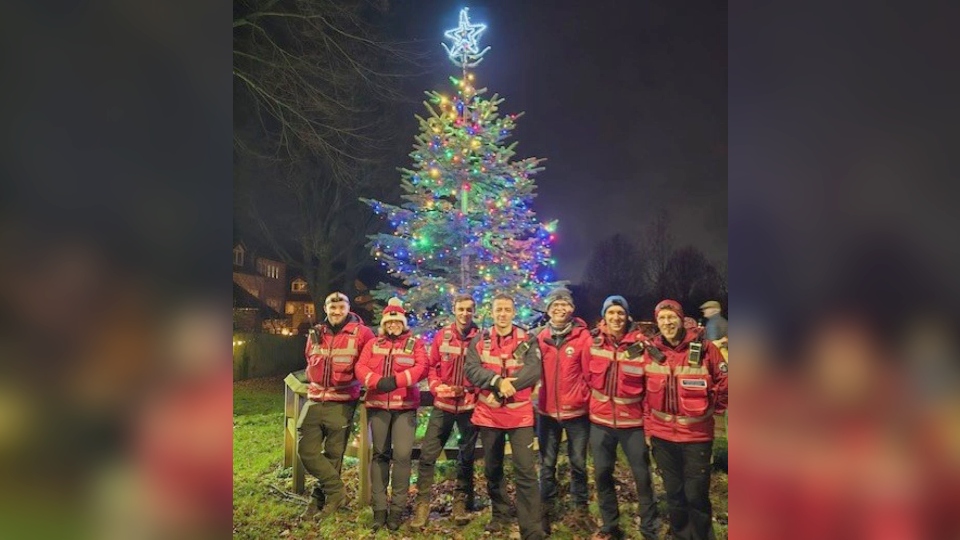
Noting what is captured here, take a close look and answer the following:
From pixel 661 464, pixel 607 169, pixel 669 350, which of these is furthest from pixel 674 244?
pixel 661 464

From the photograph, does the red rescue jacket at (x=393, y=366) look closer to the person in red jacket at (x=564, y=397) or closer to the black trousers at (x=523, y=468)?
the black trousers at (x=523, y=468)

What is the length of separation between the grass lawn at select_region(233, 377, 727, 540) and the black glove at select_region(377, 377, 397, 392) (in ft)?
3.69

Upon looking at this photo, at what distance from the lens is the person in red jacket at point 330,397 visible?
13.8 feet

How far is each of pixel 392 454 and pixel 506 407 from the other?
3.42ft

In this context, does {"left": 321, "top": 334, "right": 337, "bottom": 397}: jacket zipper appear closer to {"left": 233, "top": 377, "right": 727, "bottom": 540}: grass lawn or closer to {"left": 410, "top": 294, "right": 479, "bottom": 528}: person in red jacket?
{"left": 410, "top": 294, "right": 479, "bottom": 528}: person in red jacket

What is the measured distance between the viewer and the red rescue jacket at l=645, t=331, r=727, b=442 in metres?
3.53

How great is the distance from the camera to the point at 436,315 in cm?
602

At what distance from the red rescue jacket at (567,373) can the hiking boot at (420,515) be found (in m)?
1.24

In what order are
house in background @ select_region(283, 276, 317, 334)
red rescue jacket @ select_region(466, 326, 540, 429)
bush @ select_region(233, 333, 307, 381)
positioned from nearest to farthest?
red rescue jacket @ select_region(466, 326, 540, 429) < bush @ select_region(233, 333, 307, 381) < house in background @ select_region(283, 276, 317, 334)

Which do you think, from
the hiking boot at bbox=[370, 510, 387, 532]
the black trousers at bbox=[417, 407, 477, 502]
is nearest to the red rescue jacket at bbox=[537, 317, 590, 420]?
the black trousers at bbox=[417, 407, 477, 502]
